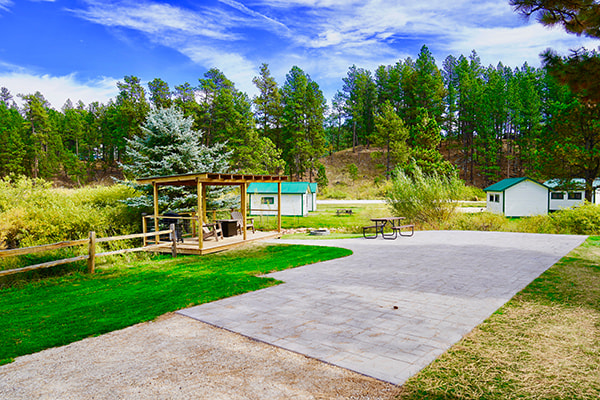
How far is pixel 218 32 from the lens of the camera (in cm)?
2258

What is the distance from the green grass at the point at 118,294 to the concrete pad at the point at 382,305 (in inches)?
23.6

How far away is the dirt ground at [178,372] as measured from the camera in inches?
109

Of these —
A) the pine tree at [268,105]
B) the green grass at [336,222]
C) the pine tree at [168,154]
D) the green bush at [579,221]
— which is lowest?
the green grass at [336,222]

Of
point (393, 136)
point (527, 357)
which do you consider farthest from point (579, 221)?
point (393, 136)

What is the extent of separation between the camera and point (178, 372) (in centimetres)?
312

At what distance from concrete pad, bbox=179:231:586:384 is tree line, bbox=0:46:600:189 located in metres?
28.9

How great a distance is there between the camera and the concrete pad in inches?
138

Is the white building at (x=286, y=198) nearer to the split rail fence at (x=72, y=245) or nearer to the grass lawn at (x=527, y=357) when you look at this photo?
the split rail fence at (x=72, y=245)

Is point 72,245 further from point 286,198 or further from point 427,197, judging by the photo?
point 286,198

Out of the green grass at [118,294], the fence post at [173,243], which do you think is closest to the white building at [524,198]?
the green grass at [118,294]

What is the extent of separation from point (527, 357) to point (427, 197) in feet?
43.8

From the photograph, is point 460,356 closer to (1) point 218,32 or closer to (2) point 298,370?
(2) point 298,370

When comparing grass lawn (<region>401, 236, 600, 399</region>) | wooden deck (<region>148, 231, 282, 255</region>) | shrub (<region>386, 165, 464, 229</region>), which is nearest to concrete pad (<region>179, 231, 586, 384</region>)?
grass lawn (<region>401, 236, 600, 399</region>)

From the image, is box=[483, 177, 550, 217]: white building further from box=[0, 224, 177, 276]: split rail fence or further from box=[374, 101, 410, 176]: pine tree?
box=[0, 224, 177, 276]: split rail fence
